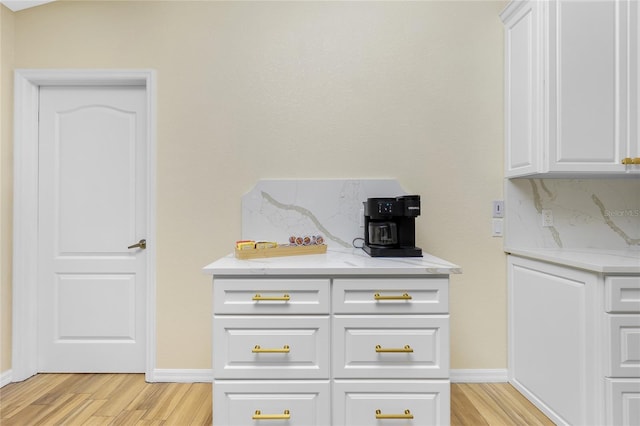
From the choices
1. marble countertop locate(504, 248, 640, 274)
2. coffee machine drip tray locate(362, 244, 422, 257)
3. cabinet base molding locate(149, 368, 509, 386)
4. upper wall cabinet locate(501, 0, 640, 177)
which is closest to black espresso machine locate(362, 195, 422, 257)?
coffee machine drip tray locate(362, 244, 422, 257)

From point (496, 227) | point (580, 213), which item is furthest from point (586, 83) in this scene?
point (496, 227)

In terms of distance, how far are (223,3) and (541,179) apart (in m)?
2.31

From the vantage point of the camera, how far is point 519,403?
7.28ft

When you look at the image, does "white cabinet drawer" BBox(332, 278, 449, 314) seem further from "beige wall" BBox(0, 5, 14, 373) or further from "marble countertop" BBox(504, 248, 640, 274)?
"beige wall" BBox(0, 5, 14, 373)

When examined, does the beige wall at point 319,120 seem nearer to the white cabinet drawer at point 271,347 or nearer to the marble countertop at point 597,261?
the marble countertop at point 597,261

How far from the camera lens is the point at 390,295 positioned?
170 cm

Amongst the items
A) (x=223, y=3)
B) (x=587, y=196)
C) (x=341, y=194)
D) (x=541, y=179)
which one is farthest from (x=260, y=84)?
(x=587, y=196)

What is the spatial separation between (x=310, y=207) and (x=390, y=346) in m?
1.07

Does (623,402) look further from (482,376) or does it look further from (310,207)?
(310,207)

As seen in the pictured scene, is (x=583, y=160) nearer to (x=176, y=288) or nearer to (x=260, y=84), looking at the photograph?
(x=260, y=84)

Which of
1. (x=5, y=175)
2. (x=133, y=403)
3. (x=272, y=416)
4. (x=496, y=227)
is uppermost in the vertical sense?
(x=5, y=175)

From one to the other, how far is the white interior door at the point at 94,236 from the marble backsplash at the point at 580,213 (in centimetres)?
249

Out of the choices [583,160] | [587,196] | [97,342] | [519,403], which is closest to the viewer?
[583,160]

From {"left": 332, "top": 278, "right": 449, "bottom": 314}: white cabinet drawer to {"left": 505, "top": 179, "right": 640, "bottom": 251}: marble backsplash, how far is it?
1.07 metres
